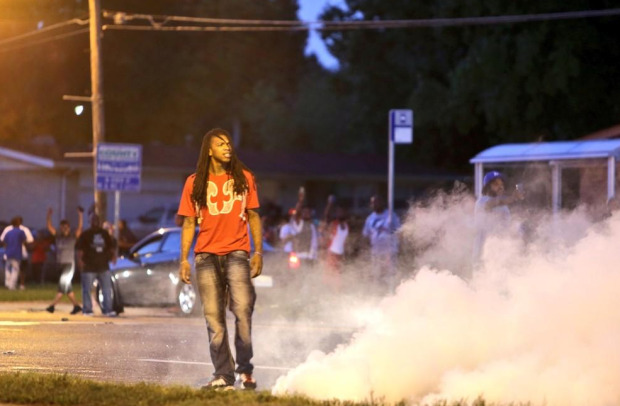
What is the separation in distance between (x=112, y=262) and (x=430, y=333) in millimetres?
12873

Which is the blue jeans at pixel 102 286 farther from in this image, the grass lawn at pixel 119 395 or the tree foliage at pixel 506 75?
the tree foliage at pixel 506 75

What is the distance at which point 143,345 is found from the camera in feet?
45.2

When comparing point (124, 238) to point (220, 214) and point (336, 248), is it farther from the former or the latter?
point (220, 214)

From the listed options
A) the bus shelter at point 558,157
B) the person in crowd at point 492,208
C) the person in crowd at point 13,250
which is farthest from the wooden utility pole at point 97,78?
the person in crowd at point 492,208

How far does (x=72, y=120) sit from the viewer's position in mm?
49531

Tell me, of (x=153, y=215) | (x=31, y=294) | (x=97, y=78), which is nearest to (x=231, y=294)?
(x=31, y=294)

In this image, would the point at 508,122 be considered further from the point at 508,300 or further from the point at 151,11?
the point at 508,300

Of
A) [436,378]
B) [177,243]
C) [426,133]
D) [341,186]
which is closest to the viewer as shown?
[436,378]

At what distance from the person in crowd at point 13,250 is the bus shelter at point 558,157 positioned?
32.5 feet

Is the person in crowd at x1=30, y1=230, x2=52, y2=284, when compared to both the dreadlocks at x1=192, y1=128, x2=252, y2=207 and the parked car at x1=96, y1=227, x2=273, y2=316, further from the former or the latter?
the dreadlocks at x1=192, y1=128, x2=252, y2=207

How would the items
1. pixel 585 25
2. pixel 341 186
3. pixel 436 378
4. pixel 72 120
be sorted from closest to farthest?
pixel 436 378, pixel 585 25, pixel 72 120, pixel 341 186

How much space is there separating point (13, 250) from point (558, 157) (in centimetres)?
1175

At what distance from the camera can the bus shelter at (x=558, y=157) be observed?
72.5 feet

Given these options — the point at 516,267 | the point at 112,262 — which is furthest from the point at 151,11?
the point at 516,267
